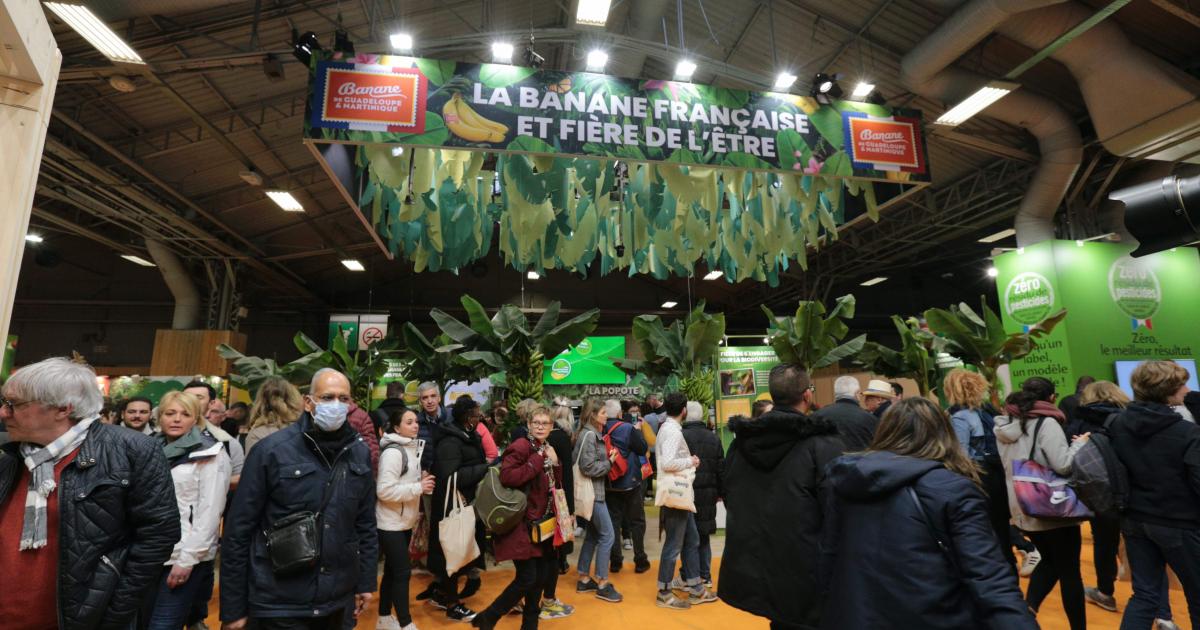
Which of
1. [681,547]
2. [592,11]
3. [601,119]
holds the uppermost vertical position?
[592,11]

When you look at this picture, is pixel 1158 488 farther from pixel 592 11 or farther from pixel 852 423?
pixel 592 11

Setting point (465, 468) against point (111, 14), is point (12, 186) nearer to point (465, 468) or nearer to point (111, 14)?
point (465, 468)

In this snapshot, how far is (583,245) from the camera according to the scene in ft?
17.4

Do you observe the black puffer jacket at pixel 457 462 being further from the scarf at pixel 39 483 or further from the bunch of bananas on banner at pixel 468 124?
the scarf at pixel 39 483

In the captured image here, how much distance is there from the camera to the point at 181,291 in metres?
13.7

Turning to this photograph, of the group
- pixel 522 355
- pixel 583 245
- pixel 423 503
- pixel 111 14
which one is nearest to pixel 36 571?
pixel 423 503

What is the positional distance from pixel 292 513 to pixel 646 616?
112 inches

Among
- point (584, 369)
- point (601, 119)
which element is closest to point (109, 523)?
point (601, 119)

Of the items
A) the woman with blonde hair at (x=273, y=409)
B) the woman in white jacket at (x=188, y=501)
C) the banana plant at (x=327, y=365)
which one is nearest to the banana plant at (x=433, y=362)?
the banana plant at (x=327, y=365)

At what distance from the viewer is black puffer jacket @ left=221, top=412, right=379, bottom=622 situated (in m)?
2.15

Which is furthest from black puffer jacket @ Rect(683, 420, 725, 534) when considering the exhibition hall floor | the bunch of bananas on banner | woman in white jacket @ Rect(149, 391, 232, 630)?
woman in white jacket @ Rect(149, 391, 232, 630)

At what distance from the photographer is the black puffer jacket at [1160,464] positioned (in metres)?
2.60

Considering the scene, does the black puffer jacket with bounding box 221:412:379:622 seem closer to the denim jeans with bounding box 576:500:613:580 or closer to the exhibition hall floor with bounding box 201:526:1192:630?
the exhibition hall floor with bounding box 201:526:1192:630

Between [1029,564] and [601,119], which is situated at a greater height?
[601,119]
